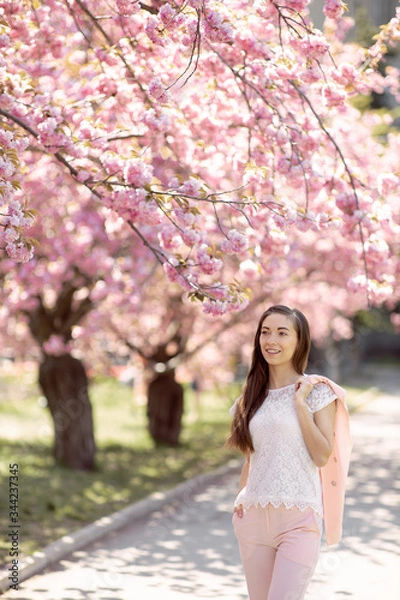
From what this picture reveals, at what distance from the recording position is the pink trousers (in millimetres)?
4352

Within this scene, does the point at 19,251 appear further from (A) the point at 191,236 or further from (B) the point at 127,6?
(B) the point at 127,6

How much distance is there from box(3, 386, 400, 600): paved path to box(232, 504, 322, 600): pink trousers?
271cm

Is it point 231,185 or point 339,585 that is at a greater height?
point 231,185

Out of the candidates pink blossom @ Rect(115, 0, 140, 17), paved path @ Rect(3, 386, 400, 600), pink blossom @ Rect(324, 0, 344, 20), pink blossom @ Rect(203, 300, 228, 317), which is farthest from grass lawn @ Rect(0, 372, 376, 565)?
pink blossom @ Rect(324, 0, 344, 20)

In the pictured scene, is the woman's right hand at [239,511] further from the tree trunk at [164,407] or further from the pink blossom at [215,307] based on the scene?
the tree trunk at [164,407]

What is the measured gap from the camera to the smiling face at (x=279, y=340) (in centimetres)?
474

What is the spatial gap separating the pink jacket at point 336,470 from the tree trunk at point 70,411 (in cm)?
873

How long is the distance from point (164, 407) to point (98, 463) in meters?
2.93

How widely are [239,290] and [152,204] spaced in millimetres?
830

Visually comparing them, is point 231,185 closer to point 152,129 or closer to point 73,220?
point 73,220

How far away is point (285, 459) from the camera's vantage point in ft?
15.0

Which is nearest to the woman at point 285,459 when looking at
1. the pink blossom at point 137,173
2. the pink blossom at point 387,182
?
the pink blossom at point 137,173

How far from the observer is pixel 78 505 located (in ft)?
35.0

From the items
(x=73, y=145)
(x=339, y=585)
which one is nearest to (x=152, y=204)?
(x=73, y=145)
